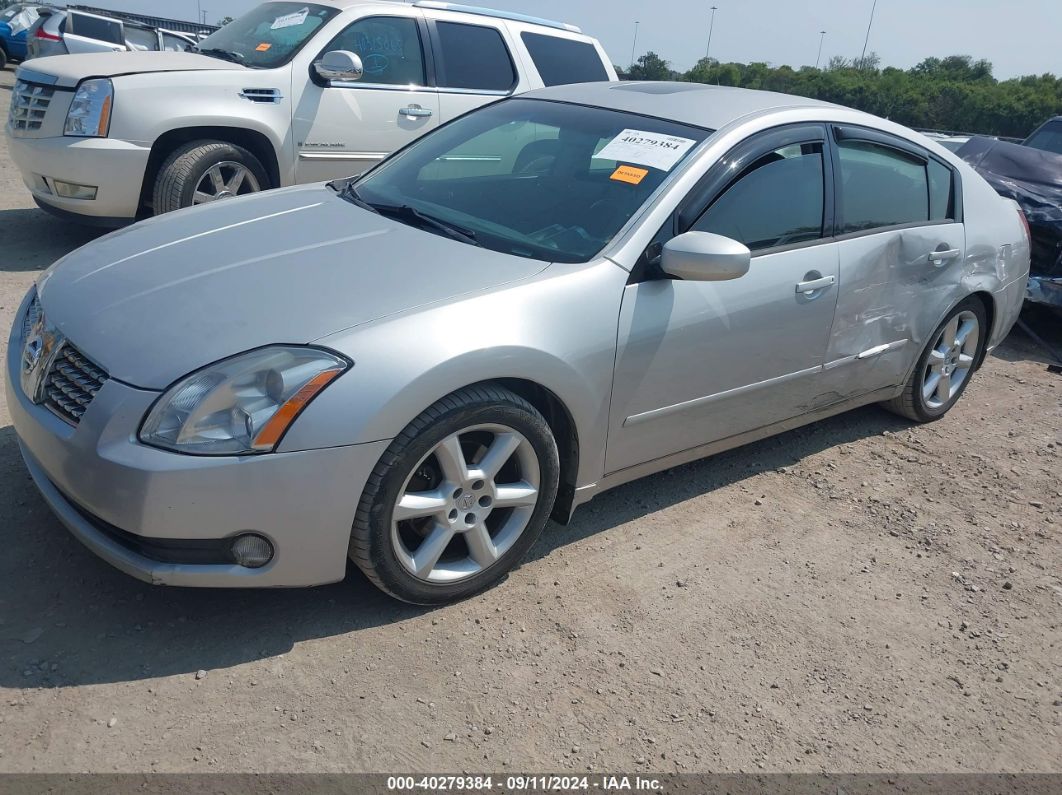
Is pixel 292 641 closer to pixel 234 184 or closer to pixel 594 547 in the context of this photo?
pixel 594 547

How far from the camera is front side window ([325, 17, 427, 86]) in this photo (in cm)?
671

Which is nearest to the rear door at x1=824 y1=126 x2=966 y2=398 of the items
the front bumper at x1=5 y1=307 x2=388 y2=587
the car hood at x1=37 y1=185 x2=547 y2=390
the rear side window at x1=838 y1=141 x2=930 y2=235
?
the rear side window at x1=838 y1=141 x2=930 y2=235

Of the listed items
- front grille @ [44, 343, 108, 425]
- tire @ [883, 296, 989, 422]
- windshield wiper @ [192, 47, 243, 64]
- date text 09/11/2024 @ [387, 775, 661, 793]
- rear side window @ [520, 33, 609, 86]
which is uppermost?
rear side window @ [520, 33, 609, 86]

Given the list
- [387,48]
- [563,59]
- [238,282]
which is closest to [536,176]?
[238,282]

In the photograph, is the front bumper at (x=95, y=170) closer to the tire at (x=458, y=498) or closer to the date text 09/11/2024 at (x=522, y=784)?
the tire at (x=458, y=498)

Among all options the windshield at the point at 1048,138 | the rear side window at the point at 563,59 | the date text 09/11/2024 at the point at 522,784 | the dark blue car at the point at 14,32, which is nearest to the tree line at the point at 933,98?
the dark blue car at the point at 14,32

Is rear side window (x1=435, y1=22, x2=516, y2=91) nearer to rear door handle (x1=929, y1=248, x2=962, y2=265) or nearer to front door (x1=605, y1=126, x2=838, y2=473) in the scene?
front door (x1=605, y1=126, x2=838, y2=473)

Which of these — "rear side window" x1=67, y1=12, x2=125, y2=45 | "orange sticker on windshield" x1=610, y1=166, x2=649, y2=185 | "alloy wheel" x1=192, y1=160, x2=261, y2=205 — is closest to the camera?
"orange sticker on windshield" x1=610, y1=166, x2=649, y2=185

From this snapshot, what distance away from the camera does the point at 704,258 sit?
122 inches

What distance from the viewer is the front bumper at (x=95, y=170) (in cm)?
583

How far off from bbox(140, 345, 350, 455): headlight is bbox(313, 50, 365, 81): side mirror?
4301 mm

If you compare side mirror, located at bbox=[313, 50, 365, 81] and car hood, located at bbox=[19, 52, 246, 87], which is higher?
side mirror, located at bbox=[313, 50, 365, 81]

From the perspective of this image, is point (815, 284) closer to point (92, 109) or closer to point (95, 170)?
point (95, 170)

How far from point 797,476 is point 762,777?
1.98 metres
